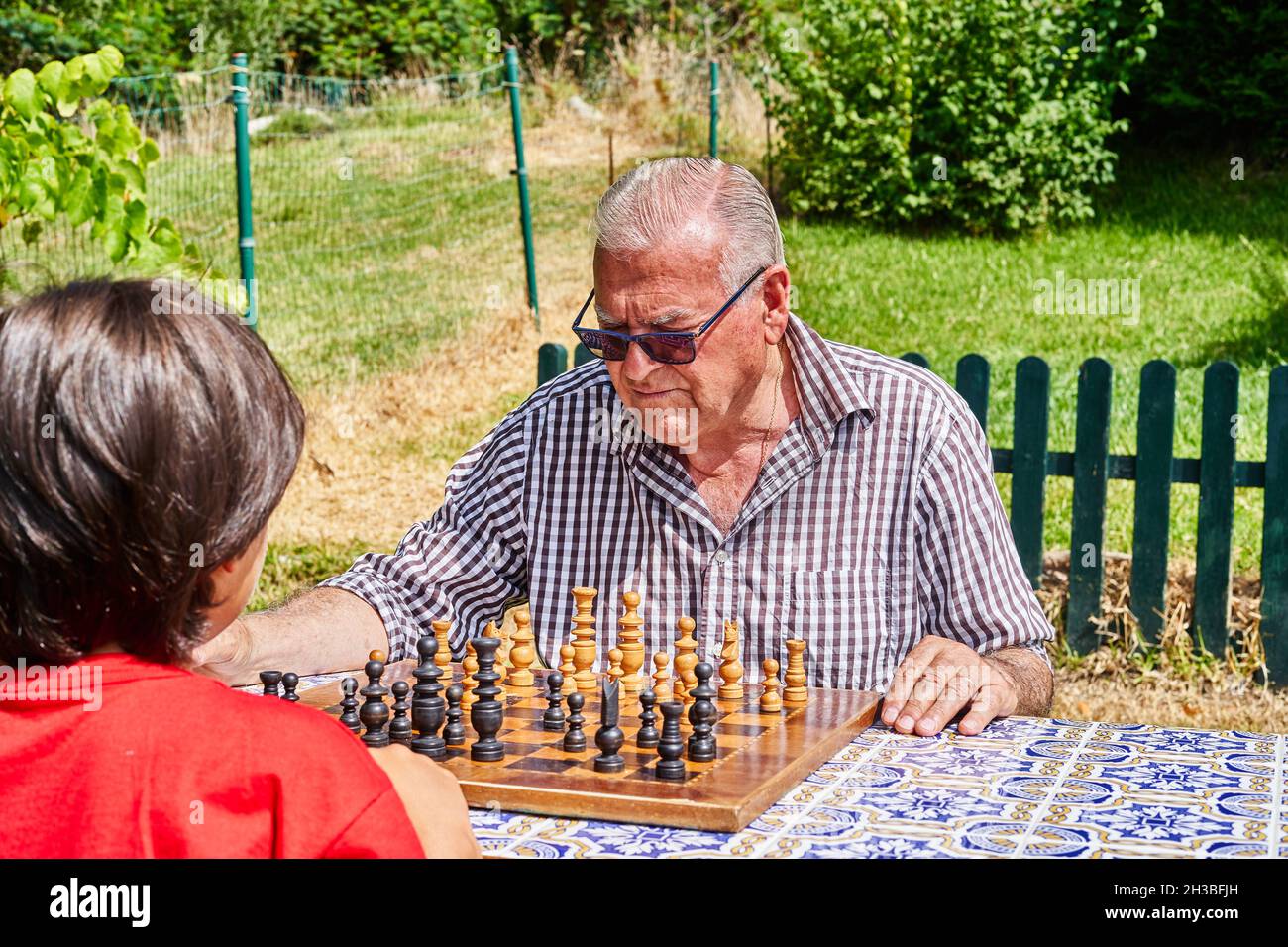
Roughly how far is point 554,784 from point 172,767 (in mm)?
659

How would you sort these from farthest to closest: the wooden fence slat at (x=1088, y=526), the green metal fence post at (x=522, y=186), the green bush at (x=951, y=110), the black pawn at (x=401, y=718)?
the green bush at (x=951, y=110) < the green metal fence post at (x=522, y=186) < the wooden fence slat at (x=1088, y=526) < the black pawn at (x=401, y=718)

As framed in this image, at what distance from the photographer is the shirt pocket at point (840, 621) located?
10.3 feet

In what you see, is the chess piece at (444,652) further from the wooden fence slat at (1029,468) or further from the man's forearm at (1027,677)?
the wooden fence slat at (1029,468)

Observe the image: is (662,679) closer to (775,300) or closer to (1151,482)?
(775,300)

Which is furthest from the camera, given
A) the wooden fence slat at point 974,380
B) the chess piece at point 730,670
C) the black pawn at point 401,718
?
the wooden fence slat at point 974,380

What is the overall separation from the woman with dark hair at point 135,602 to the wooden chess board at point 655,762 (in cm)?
46

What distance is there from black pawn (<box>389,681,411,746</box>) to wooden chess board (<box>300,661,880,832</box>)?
0.10 metres

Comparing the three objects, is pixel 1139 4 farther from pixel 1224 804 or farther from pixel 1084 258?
pixel 1224 804

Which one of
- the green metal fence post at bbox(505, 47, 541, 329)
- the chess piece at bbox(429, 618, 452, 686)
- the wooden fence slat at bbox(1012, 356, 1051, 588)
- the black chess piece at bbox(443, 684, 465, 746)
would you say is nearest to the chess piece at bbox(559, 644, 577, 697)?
the chess piece at bbox(429, 618, 452, 686)

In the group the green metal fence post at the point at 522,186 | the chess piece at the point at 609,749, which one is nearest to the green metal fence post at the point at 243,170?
the green metal fence post at the point at 522,186

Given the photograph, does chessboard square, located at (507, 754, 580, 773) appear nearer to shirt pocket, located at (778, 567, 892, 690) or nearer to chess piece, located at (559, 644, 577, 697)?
chess piece, located at (559, 644, 577, 697)

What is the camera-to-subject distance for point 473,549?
3.42 metres
